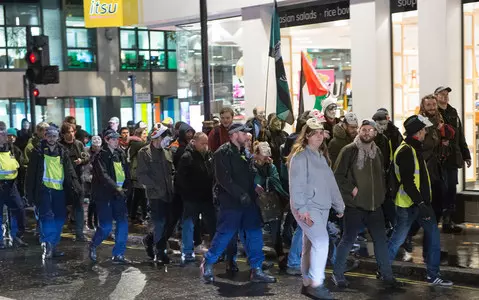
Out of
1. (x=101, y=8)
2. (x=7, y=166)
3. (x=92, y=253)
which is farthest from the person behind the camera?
(x=101, y=8)

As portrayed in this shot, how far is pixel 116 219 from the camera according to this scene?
39.0ft

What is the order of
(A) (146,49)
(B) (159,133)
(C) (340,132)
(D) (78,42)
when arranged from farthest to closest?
(A) (146,49) → (D) (78,42) → (B) (159,133) → (C) (340,132)

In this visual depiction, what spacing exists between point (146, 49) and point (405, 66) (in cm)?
3135

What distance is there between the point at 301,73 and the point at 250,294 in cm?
755

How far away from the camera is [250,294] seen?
9.59 metres

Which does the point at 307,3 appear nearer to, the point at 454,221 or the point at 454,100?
the point at 454,100

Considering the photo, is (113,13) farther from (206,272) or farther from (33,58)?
(206,272)

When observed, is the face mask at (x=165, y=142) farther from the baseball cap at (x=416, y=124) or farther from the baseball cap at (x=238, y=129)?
the baseball cap at (x=416, y=124)

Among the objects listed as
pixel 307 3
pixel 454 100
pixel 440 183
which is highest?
pixel 307 3

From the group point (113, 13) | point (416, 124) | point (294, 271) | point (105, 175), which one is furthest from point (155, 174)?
point (113, 13)

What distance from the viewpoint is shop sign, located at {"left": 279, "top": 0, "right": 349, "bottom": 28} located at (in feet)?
52.7

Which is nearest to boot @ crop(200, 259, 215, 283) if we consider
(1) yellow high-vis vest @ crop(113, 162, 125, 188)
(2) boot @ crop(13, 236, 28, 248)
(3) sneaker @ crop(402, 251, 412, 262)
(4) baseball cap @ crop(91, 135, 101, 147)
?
(1) yellow high-vis vest @ crop(113, 162, 125, 188)

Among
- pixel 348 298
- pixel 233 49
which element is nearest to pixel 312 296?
pixel 348 298

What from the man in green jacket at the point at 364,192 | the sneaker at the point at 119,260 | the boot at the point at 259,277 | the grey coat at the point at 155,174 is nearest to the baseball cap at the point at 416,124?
the man in green jacket at the point at 364,192
